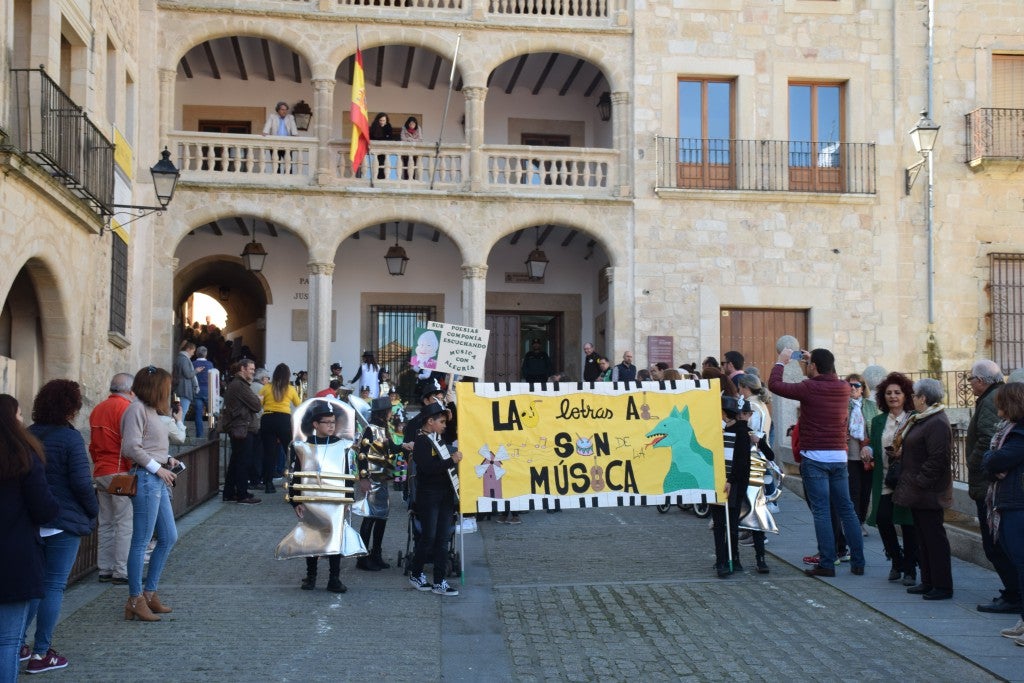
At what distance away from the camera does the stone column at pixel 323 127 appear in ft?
69.5

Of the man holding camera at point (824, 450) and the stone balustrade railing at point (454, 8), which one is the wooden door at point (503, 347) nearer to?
the stone balustrade railing at point (454, 8)

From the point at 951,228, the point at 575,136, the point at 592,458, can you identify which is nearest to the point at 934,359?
the point at 951,228

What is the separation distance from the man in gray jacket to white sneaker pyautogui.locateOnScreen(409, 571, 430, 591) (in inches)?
170

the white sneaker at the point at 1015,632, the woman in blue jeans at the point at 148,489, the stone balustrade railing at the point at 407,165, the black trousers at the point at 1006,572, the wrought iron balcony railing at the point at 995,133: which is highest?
the wrought iron balcony railing at the point at 995,133

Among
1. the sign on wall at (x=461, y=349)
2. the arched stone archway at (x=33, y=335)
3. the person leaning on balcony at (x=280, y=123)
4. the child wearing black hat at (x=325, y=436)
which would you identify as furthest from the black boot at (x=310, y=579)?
the person leaning on balcony at (x=280, y=123)

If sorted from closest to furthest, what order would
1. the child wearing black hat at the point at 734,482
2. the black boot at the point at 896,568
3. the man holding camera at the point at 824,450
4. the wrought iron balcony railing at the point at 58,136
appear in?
the black boot at the point at 896,568, the man holding camera at the point at 824,450, the child wearing black hat at the point at 734,482, the wrought iron balcony railing at the point at 58,136

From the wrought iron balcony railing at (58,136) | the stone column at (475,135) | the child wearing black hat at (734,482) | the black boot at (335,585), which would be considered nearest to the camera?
the black boot at (335,585)

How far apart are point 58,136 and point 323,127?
848 cm

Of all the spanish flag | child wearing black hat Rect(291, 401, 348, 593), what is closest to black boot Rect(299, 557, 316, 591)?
child wearing black hat Rect(291, 401, 348, 593)

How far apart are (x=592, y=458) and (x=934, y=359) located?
14.6 meters

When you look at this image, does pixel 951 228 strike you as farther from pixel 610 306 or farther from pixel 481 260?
pixel 481 260

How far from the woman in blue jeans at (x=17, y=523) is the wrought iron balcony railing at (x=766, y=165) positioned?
17.4 meters

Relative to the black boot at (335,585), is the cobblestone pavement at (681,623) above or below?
below

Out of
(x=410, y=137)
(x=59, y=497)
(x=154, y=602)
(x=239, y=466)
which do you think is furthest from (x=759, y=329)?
(x=59, y=497)
